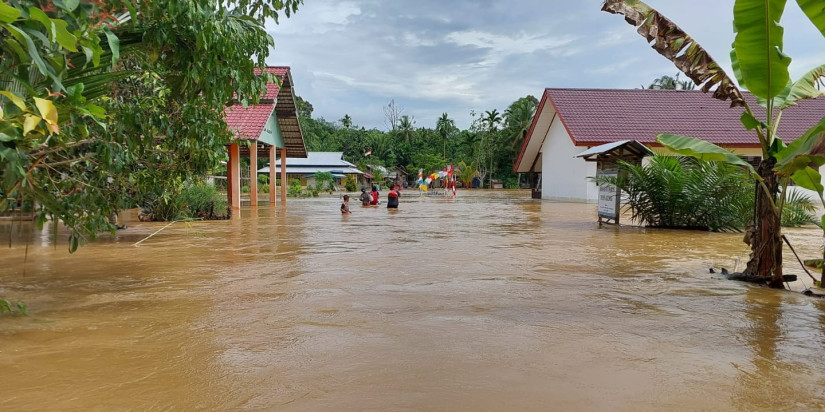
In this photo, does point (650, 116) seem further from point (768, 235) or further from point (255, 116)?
point (768, 235)

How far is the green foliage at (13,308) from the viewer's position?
4.28m

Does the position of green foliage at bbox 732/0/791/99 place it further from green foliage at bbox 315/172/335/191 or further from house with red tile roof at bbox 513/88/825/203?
green foliage at bbox 315/172/335/191

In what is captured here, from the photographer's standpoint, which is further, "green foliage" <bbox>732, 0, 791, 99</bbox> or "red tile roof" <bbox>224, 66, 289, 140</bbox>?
"red tile roof" <bbox>224, 66, 289, 140</bbox>

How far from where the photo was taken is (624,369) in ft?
10.8

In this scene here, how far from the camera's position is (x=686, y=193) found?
11.9 metres

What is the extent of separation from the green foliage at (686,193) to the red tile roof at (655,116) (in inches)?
457

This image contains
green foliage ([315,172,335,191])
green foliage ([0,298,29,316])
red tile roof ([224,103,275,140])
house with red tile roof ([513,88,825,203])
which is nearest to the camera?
green foliage ([0,298,29,316])

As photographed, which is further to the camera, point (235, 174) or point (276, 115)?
point (276, 115)

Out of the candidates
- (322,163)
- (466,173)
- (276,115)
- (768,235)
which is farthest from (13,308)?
(466,173)

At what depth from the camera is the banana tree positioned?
5324 mm

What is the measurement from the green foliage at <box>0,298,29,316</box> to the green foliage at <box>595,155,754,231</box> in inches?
426

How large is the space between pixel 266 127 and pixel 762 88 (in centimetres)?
1741

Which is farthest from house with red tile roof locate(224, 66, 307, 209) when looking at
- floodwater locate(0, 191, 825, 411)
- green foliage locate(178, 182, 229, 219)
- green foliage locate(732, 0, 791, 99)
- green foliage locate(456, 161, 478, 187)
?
green foliage locate(456, 161, 478, 187)

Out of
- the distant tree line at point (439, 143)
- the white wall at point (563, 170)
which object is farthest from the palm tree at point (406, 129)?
the white wall at point (563, 170)
